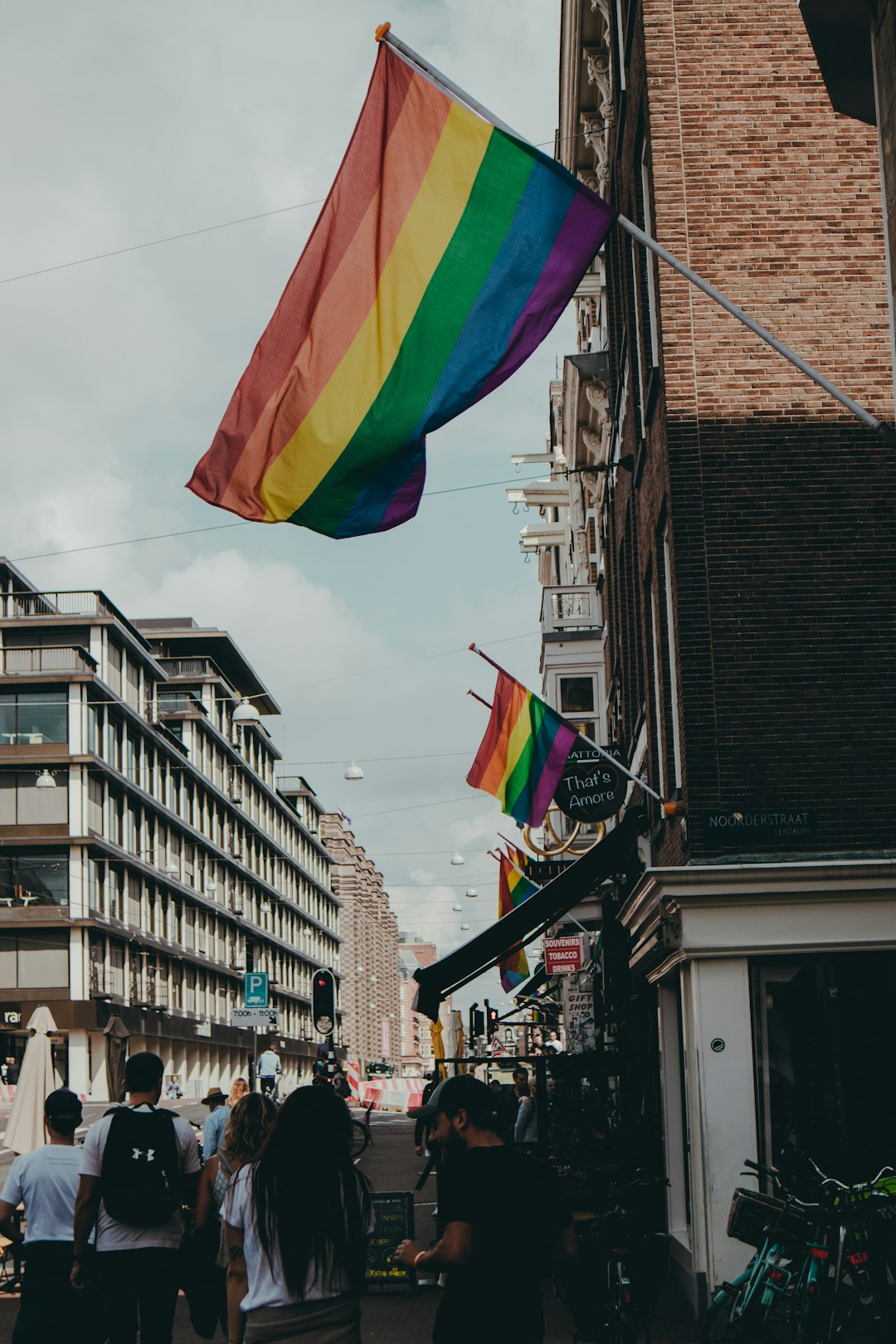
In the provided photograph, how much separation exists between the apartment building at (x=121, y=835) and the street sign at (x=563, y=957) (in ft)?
111

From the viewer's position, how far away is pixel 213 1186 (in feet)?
25.3

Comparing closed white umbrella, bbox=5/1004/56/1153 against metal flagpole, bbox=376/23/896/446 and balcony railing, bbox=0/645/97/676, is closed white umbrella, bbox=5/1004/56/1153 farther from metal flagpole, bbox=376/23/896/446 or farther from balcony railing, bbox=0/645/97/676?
balcony railing, bbox=0/645/97/676

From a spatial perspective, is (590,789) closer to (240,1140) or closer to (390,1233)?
(390,1233)

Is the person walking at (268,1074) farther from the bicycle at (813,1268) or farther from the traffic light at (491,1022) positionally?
the bicycle at (813,1268)

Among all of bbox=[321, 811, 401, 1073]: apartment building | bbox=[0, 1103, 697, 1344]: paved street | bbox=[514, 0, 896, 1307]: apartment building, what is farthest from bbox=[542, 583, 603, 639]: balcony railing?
bbox=[321, 811, 401, 1073]: apartment building

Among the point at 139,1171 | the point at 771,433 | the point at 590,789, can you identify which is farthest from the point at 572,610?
the point at 139,1171

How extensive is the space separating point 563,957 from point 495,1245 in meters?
20.5

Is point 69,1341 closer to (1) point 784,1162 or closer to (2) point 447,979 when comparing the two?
(1) point 784,1162

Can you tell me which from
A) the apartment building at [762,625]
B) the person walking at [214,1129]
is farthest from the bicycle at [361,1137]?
the apartment building at [762,625]

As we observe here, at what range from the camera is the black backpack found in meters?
7.17

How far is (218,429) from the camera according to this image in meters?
8.63

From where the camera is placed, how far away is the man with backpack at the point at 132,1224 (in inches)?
282

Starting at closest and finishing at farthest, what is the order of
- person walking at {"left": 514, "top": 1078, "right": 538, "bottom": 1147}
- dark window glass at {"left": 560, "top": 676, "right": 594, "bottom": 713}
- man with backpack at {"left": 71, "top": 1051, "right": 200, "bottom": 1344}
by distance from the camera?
man with backpack at {"left": 71, "top": 1051, "right": 200, "bottom": 1344} → person walking at {"left": 514, "top": 1078, "right": 538, "bottom": 1147} → dark window glass at {"left": 560, "top": 676, "right": 594, "bottom": 713}

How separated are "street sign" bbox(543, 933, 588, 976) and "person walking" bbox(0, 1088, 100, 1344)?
1693 centimetres
